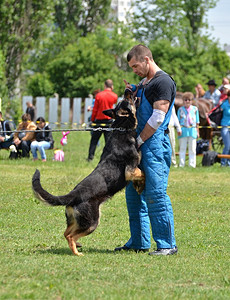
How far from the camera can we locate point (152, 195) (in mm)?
6199

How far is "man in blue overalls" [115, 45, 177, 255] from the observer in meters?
6.08

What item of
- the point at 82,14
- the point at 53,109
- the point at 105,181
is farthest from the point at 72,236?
the point at 82,14

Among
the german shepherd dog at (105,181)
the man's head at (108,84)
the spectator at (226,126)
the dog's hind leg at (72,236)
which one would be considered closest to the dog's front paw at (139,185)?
the german shepherd dog at (105,181)

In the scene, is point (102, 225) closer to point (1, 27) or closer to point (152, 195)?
point (152, 195)

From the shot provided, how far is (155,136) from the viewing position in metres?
6.16

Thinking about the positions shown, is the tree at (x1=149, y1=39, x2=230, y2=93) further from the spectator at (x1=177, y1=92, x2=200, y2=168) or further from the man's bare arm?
the man's bare arm

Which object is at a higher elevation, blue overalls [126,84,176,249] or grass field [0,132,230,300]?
blue overalls [126,84,176,249]

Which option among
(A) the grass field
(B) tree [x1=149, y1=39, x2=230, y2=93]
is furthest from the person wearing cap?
(B) tree [x1=149, y1=39, x2=230, y2=93]

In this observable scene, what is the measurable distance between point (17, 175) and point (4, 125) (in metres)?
3.81

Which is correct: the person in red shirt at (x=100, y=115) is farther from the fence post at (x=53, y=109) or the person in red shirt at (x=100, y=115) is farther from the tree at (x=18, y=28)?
the fence post at (x=53, y=109)

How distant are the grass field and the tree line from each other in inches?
848

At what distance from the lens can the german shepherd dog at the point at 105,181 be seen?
5.99 meters

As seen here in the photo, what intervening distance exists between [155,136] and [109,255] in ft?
4.20

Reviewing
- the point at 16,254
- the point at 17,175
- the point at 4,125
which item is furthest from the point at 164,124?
the point at 4,125
